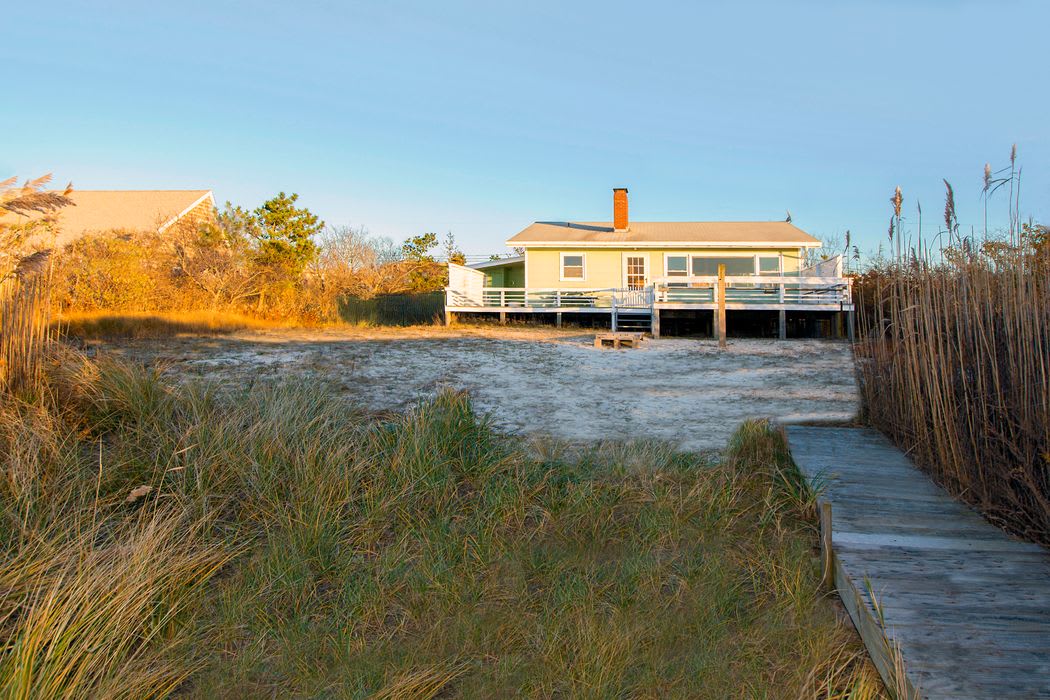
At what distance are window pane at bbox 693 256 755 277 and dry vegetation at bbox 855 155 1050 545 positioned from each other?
665 inches

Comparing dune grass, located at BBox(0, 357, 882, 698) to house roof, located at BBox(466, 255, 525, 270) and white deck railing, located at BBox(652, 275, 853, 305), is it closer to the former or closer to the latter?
white deck railing, located at BBox(652, 275, 853, 305)

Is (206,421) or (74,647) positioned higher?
(206,421)

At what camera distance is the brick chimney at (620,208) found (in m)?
23.8

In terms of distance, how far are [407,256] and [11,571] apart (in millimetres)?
30083

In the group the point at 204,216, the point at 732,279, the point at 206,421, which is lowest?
the point at 206,421

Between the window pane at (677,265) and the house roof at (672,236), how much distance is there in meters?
0.53

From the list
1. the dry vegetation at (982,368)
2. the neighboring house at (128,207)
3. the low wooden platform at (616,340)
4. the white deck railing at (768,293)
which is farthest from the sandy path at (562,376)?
the neighboring house at (128,207)

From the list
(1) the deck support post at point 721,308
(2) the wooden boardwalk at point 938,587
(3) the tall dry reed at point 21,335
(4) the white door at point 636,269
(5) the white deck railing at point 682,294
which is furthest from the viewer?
(4) the white door at point 636,269

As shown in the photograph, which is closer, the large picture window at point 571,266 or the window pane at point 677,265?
the window pane at point 677,265

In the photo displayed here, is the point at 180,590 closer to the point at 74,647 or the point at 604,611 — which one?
the point at 74,647

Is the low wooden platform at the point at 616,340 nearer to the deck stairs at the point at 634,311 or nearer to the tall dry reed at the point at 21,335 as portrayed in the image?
the deck stairs at the point at 634,311

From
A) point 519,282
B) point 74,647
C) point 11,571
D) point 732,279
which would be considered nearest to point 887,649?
point 74,647

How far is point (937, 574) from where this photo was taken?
3.45 m

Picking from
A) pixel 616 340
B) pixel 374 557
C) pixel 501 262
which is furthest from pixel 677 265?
pixel 374 557
